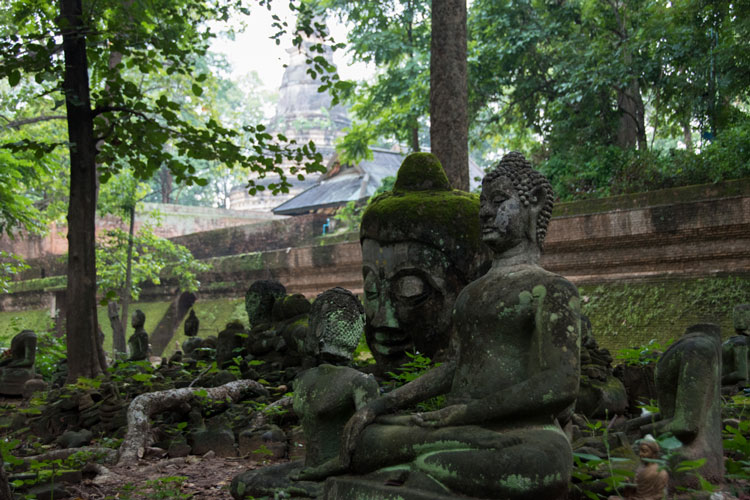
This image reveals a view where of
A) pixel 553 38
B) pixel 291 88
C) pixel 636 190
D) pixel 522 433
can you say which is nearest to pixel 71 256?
pixel 522 433

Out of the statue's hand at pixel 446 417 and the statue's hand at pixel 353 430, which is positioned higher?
the statue's hand at pixel 446 417

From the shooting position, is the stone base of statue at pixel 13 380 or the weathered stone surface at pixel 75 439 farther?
the stone base of statue at pixel 13 380

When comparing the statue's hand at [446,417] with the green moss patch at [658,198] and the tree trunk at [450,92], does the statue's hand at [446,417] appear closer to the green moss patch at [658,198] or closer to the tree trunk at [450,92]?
the tree trunk at [450,92]

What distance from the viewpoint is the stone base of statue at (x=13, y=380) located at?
9422mm

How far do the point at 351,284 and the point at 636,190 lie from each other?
4.47 m

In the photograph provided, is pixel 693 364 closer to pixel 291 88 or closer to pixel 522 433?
pixel 522 433

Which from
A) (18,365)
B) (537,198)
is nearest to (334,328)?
(537,198)

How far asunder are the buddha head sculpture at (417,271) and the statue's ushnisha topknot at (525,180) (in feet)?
6.91

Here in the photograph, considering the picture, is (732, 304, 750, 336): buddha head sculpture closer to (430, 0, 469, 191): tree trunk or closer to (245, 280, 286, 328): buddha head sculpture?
(430, 0, 469, 191): tree trunk

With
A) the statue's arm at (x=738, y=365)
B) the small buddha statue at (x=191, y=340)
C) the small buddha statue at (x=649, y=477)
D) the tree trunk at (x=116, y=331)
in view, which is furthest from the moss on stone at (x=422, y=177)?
the tree trunk at (x=116, y=331)

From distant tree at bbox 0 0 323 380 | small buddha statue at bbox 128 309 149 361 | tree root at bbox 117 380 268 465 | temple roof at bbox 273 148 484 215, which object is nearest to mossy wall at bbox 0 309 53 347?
temple roof at bbox 273 148 484 215

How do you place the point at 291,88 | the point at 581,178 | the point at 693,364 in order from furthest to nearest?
the point at 291,88, the point at 581,178, the point at 693,364

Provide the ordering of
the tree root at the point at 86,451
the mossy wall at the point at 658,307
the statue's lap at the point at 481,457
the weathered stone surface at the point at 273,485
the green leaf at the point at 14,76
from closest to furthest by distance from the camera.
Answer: the statue's lap at the point at 481,457 → the weathered stone surface at the point at 273,485 → the tree root at the point at 86,451 → the green leaf at the point at 14,76 → the mossy wall at the point at 658,307

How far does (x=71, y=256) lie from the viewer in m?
7.36
